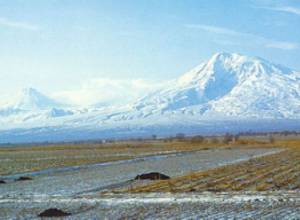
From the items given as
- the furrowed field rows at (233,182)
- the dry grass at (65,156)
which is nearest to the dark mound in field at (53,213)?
the furrowed field rows at (233,182)

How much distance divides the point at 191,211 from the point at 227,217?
2.00m

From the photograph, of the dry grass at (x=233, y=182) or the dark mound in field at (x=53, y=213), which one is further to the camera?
the dry grass at (x=233, y=182)

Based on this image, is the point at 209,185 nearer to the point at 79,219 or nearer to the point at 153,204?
the point at 153,204

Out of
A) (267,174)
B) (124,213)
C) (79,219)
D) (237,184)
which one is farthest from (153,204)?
(267,174)

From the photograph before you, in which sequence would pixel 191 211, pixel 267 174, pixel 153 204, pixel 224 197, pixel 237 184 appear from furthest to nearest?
pixel 267 174 → pixel 237 184 → pixel 224 197 → pixel 153 204 → pixel 191 211

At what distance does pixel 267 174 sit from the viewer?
35.1 meters

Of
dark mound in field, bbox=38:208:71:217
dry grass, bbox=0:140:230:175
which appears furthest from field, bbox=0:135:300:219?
dry grass, bbox=0:140:230:175

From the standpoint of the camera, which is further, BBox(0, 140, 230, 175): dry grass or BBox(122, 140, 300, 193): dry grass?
BBox(0, 140, 230, 175): dry grass

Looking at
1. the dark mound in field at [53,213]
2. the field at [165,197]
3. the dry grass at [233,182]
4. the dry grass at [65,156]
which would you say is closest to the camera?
the field at [165,197]

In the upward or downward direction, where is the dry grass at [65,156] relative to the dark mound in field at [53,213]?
upward

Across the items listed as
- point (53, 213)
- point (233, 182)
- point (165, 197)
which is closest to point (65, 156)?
point (233, 182)

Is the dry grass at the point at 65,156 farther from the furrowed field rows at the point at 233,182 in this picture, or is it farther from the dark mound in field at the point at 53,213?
the dark mound in field at the point at 53,213

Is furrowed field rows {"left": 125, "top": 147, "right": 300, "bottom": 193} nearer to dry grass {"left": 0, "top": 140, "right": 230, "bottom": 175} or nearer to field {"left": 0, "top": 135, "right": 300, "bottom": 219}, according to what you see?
field {"left": 0, "top": 135, "right": 300, "bottom": 219}

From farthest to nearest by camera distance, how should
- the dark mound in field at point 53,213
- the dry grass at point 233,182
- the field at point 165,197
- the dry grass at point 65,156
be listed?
the dry grass at point 65,156
the dry grass at point 233,182
the dark mound in field at point 53,213
the field at point 165,197
